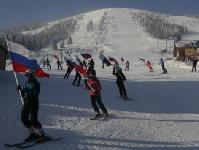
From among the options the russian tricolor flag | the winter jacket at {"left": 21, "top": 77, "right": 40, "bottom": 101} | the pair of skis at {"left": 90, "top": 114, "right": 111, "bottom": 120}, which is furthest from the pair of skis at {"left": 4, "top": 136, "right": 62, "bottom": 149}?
the pair of skis at {"left": 90, "top": 114, "right": 111, "bottom": 120}

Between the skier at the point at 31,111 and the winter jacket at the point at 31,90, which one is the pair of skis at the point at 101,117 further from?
the winter jacket at the point at 31,90

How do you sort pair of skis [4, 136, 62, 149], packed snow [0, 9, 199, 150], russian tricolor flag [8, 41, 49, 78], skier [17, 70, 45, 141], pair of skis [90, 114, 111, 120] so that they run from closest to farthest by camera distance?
pair of skis [4, 136, 62, 149]
skier [17, 70, 45, 141]
packed snow [0, 9, 199, 150]
russian tricolor flag [8, 41, 49, 78]
pair of skis [90, 114, 111, 120]

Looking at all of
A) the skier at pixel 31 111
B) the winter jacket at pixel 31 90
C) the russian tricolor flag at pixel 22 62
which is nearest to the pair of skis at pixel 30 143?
the skier at pixel 31 111

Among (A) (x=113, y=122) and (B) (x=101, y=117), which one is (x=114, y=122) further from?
(B) (x=101, y=117)

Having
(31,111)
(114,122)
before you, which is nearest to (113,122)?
(114,122)

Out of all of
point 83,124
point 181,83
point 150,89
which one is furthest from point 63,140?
point 181,83

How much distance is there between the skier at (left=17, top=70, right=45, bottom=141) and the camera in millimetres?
11527

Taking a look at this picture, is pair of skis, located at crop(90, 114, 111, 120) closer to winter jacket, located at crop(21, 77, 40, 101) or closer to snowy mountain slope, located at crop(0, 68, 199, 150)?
snowy mountain slope, located at crop(0, 68, 199, 150)

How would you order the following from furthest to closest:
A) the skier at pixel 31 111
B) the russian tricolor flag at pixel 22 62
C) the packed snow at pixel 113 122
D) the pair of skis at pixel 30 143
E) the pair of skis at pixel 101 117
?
1. the pair of skis at pixel 101 117
2. the russian tricolor flag at pixel 22 62
3. the packed snow at pixel 113 122
4. the skier at pixel 31 111
5. the pair of skis at pixel 30 143

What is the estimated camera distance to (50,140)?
1173cm

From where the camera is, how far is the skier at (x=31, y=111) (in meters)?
11.5

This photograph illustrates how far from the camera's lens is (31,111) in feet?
38.0

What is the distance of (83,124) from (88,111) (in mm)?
2590

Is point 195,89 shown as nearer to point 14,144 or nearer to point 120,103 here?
point 120,103
